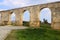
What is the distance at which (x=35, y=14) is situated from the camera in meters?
24.8

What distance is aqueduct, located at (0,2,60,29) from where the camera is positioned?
21.0 m

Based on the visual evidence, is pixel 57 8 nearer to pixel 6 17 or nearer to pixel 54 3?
pixel 54 3

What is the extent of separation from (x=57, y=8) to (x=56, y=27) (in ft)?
7.96

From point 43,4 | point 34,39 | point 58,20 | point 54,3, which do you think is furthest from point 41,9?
point 34,39

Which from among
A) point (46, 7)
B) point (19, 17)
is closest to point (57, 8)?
point (46, 7)

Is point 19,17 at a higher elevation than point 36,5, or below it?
below

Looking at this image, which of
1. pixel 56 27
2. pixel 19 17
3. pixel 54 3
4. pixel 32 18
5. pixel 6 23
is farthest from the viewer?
pixel 6 23

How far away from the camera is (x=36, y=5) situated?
80.7ft

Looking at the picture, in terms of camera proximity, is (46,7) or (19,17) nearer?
(46,7)

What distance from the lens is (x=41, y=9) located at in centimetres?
2394

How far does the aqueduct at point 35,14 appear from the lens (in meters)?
21.0

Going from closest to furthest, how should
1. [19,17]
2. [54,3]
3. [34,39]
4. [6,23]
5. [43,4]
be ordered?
[34,39]
[54,3]
[43,4]
[19,17]
[6,23]

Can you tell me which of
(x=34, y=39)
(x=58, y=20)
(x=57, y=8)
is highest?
(x=57, y=8)

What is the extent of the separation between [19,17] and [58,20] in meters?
9.03
